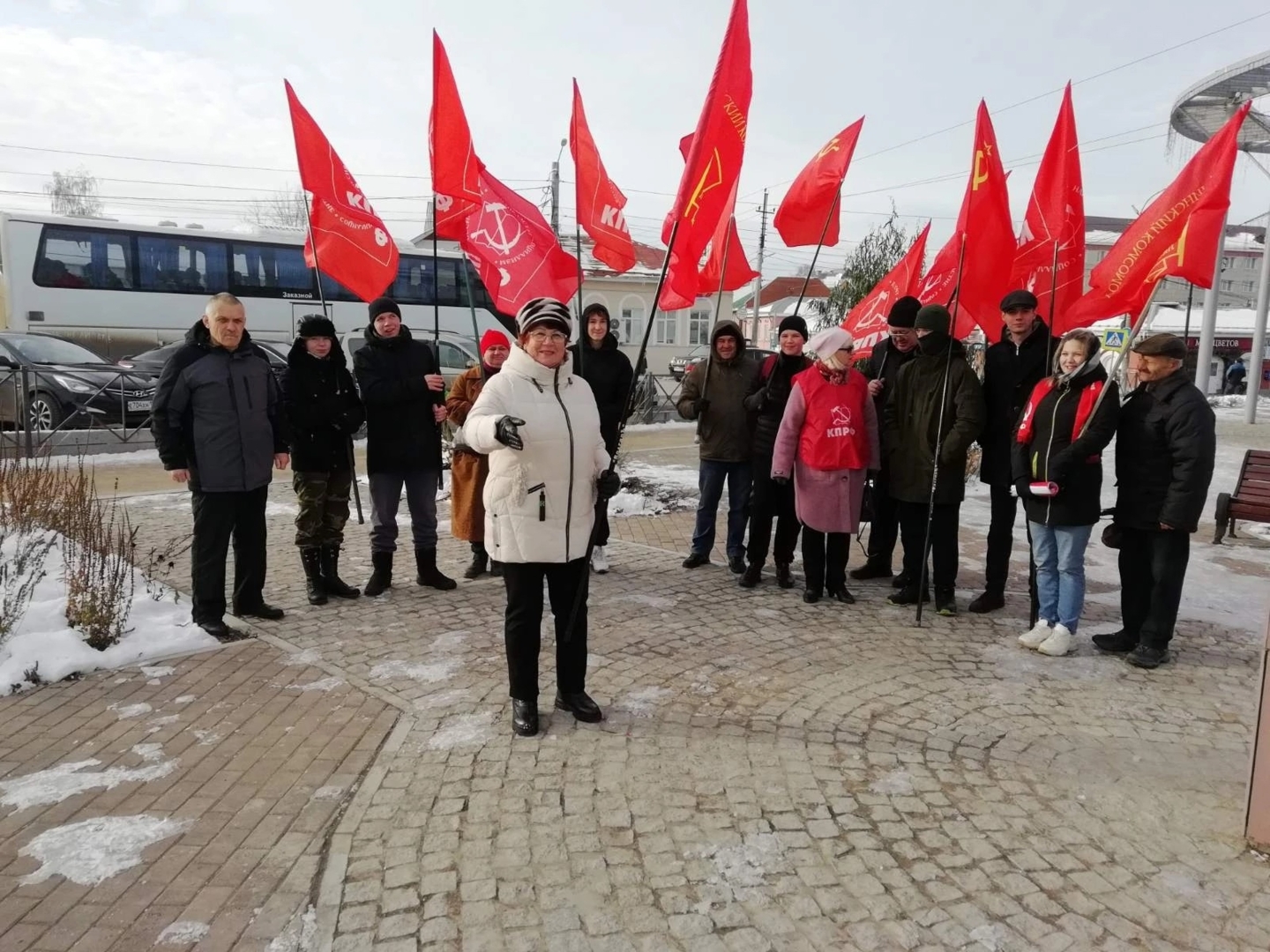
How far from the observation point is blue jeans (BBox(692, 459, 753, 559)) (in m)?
6.46

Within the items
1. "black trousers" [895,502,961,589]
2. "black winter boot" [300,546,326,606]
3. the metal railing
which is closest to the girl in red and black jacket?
"black trousers" [895,502,961,589]

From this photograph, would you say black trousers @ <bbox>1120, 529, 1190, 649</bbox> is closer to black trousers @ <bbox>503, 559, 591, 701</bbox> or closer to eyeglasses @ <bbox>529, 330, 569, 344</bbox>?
black trousers @ <bbox>503, 559, 591, 701</bbox>

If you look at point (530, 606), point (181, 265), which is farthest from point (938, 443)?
point (181, 265)

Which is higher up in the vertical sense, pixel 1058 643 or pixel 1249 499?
pixel 1249 499

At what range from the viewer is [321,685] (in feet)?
14.5

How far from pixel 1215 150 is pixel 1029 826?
4.11m

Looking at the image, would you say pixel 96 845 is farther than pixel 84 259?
No

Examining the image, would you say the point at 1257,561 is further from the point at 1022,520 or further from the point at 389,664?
the point at 389,664

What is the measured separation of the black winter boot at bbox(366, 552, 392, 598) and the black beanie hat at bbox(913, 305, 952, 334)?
3.92 metres

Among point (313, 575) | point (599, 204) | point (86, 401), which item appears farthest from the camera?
point (86, 401)

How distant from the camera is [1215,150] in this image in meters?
4.94

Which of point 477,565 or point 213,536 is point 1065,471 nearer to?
point 477,565

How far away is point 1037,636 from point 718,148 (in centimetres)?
335

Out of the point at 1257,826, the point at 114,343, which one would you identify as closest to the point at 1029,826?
the point at 1257,826
